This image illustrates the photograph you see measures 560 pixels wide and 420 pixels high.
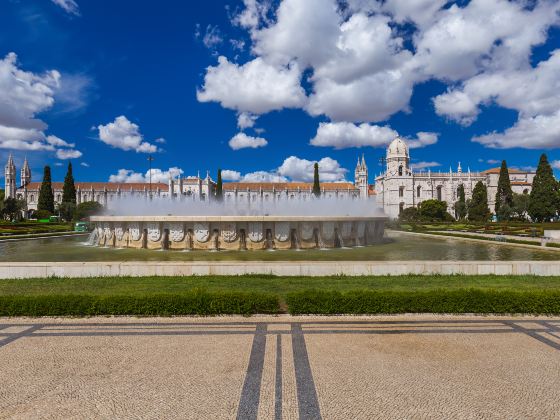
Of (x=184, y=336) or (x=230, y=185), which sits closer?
(x=184, y=336)

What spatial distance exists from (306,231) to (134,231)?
7.48 m

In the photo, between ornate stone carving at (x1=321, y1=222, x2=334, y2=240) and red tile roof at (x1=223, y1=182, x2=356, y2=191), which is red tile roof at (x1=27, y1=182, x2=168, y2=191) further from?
ornate stone carving at (x1=321, y1=222, x2=334, y2=240)

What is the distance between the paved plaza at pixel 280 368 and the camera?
3480 millimetres

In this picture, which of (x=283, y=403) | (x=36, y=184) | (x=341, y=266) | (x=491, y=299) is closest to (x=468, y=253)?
(x=341, y=266)

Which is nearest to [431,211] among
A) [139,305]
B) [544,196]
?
[544,196]

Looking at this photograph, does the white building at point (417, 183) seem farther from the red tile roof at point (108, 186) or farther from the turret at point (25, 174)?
the turret at point (25, 174)

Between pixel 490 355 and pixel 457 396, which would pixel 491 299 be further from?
pixel 457 396

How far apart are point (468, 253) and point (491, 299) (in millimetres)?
9267

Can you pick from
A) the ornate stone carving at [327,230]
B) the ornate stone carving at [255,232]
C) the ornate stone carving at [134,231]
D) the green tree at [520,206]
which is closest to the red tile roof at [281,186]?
the green tree at [520,206]

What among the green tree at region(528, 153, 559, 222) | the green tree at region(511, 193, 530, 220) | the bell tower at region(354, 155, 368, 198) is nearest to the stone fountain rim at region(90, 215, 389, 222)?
the green tree at region(528, 153, 559, 222)

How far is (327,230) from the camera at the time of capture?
16.1m

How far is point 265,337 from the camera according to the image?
5.48 m

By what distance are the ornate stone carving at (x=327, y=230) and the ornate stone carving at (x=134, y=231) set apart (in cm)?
794

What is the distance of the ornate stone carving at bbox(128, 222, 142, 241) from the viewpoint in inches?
623
